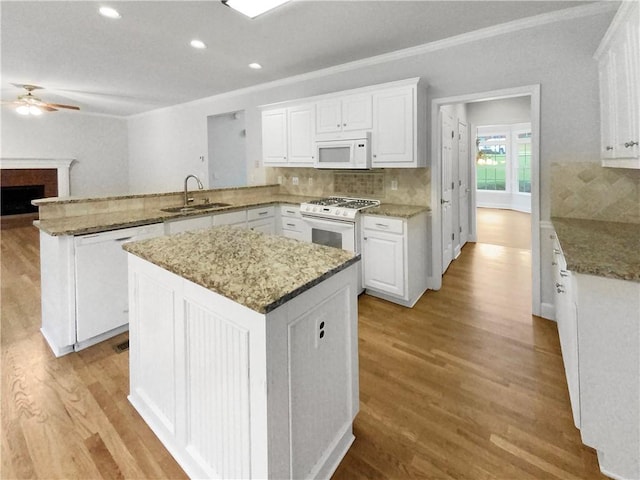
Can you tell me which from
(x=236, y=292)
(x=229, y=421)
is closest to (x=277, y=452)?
(x=229, y=421)

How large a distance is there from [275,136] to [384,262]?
2.39 metres

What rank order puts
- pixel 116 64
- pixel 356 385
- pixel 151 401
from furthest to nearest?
pixel 116 64 → pixel 151 401 → pixel 356 385

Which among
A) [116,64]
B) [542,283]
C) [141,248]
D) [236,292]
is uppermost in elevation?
[116,64]

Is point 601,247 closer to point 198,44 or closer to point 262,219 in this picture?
point 262,219

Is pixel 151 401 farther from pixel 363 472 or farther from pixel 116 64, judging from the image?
pixel 116 64

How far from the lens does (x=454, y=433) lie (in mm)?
1660

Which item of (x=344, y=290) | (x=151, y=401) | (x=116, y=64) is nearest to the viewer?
(x=344, y=290)

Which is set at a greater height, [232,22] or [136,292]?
[232,22]

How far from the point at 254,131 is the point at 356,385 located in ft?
14.9

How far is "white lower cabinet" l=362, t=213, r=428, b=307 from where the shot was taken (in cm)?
313

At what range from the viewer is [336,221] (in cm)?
343

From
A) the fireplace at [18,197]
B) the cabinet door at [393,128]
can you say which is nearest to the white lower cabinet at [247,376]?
the cabinet door at [393,128]

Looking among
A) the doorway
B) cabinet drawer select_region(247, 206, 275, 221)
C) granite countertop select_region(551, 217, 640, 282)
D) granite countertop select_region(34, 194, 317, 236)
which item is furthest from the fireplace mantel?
granite countertop select_region(551, 217, 640, 282)

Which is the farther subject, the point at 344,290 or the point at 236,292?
the point at 344,290
